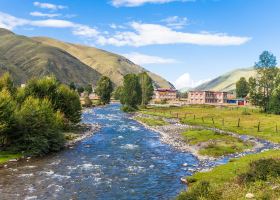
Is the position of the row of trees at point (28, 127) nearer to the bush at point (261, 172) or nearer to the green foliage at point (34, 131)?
the green foliage at point (34, 131)

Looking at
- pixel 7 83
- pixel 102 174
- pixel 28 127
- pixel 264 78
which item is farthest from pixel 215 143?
pixel 264 78

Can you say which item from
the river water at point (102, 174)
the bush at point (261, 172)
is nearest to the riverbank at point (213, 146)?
the river water at point (102, 174)

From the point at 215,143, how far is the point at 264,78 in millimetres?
101181

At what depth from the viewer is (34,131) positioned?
60094mm

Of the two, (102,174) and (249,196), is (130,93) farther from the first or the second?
(249,196)

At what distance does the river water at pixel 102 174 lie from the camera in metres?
38.1

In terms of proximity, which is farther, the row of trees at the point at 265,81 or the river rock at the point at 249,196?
the row of trees at the point at 265,81

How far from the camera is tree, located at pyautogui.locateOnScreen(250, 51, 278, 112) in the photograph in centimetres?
15350

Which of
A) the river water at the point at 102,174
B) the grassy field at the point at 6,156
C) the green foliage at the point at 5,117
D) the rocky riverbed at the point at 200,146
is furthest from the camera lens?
the green foliage at the point at 5,117

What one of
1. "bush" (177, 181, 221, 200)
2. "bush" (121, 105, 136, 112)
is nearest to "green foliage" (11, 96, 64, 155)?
"bush" (177, 181, 221, 200)

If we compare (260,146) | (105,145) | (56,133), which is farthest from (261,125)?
(56,133)

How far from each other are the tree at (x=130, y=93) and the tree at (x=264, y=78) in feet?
179

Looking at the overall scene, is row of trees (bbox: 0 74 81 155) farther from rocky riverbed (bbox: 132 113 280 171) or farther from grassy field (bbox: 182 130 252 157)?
grassy field (bbox: 182 130 252 157)

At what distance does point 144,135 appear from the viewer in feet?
285
